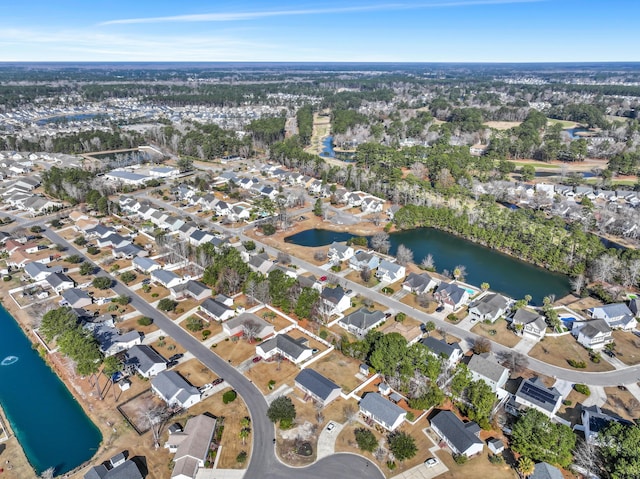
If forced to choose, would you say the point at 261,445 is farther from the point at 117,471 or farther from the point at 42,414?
the point at 42,414

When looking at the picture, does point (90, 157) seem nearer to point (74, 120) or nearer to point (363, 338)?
point (74, 120)

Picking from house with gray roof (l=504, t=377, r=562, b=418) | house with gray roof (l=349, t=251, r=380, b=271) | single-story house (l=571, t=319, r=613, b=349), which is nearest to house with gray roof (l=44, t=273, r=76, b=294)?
house with gray roof (l=349, t=251, r=380, b=271)

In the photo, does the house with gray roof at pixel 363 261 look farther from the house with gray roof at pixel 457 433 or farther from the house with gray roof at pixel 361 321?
the house with gray roof at pixel 457 433

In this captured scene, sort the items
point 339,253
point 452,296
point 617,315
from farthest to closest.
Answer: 1. point 339,253
2. point 452,296
3. point 617,315

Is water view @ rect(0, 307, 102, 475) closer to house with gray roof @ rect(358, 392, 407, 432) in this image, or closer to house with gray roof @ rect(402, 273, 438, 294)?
house with gray roof @ rect(358, 392, 407, 432)

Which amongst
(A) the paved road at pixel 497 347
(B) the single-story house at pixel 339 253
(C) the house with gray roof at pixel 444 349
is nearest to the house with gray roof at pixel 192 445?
(C) the house with gray roof at pixel 444 349

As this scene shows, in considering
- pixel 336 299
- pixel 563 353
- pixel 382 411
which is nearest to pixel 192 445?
pixel 382 411
